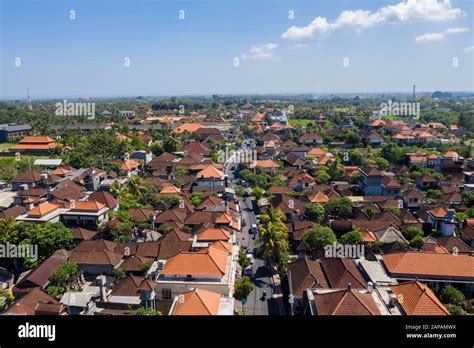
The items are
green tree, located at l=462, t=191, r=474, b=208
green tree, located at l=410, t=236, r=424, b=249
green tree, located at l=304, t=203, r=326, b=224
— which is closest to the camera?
green tree, located at l=410, t=236, r=424, b=249

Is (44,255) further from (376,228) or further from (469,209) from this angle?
(469,209)

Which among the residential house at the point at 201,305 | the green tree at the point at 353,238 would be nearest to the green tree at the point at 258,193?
the green tree at the point at 353,238

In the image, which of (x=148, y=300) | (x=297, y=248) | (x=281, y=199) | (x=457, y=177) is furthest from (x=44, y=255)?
(x=457, y=177)

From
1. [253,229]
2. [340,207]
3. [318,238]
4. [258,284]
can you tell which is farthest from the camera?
[340,207]

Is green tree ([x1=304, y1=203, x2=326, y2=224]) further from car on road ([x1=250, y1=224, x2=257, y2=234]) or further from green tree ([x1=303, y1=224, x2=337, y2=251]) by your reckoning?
green tree ([x1=303, y1=224, x2=337, y2=251])

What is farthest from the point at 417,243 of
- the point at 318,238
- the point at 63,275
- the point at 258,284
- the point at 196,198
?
the point at 63,275

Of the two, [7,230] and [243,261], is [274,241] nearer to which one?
[243,261]

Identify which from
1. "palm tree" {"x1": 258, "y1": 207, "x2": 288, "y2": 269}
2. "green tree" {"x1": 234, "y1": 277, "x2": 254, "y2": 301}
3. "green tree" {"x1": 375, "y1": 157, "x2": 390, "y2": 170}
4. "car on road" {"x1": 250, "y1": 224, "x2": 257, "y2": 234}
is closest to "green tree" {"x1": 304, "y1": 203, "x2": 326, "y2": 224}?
"car on road" {"x1": 250, "y1": 224, "x2": 257, "y2": 234}

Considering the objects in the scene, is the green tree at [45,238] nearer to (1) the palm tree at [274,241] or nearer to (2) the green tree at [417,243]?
(1) the palm tree at [274,241]
